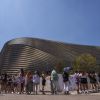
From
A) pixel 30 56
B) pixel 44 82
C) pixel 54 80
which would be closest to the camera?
pixel 54 80

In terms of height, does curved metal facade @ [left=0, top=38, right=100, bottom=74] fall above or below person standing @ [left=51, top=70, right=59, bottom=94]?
above

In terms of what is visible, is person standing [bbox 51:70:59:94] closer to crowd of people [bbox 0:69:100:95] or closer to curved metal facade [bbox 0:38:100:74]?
crowd of people [bbox 0:69:100:95]

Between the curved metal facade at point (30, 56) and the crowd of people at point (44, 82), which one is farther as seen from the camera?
the curved metal facade at point (30, 56)

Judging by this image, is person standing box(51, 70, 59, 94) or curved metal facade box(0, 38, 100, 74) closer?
person standing box(51, 70, 59, 94)

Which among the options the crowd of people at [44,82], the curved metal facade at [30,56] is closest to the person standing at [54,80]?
the crowd of people at [44,82]

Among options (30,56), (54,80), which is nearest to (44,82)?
(54,80)

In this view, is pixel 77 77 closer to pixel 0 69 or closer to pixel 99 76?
pixel 99 76

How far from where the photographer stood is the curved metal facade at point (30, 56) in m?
130

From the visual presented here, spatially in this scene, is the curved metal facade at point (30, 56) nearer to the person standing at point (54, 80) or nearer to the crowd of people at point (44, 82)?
the crowd of people at point (44, 82)

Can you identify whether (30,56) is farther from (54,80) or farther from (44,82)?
(54,80)

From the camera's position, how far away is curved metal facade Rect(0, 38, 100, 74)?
130 m

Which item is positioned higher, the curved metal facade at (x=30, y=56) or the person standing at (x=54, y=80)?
the curved metal facade at (x=30, y=56)

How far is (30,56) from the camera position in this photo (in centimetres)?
13462

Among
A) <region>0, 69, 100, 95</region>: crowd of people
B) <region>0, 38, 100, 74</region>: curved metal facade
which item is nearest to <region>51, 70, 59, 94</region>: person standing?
<region>0, 69, 100, 95</region>: crowd of people
